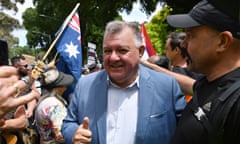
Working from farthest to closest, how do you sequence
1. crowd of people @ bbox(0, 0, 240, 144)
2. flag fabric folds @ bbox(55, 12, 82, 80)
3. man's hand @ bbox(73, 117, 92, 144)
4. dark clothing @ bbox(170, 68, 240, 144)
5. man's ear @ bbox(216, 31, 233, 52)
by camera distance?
flag fabric folds @ bbox(55, 12, 82, 80), man's hand @ bbox(73, 117, 92, 144), man's ear @ bbox(216, 31, 233, 52), crowd of people @ bbox(0, 0, 240, 144), dark clothing @ bbox(170, 68, 240, 144)

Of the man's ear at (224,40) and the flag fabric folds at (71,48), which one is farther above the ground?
the man's ear at (224,40)

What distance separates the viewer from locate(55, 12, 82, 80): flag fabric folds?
5.95 meters

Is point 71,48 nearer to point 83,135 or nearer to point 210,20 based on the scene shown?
point 83,135

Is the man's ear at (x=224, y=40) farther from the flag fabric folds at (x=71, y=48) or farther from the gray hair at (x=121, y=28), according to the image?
the flag fabric folds at (x=71, y=48)

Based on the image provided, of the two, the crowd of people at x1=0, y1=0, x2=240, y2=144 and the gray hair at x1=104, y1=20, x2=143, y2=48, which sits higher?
the gray hair at x1=104, y1=20, x2=143, y2=48

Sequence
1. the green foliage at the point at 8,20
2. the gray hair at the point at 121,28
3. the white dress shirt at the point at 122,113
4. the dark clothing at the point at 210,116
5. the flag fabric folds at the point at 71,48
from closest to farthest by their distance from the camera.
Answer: the dark clothing at the point at 210,116 < the white dress shirt at the point at 122,113 < the gray hair at the point at 121,28 < the flag fabric folds at the point at 71,48 < the green foliage at the point at 8,20

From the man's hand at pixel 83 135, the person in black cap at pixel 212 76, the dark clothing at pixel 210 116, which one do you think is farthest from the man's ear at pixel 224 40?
the man's hand at pixel 83 135

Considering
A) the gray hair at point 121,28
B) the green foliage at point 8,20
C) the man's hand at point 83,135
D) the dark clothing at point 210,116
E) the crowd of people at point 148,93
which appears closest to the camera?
the dark clothing at point 210,116

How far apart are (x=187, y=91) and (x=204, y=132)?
1.37 metres

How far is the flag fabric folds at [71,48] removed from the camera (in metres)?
5.95

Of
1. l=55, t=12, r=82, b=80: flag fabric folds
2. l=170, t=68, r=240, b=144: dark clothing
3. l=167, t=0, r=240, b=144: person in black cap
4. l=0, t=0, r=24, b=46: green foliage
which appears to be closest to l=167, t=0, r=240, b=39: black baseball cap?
l=167, t=0, r=240, b=144: person in black cap

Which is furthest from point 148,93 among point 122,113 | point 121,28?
point 121,28

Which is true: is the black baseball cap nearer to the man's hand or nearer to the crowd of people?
the crowd of people

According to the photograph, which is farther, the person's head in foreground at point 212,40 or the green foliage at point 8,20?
the green foliage at point 8,20
